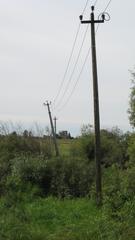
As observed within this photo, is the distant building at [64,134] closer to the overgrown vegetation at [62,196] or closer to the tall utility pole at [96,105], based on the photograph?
the overgrown vegetation at [62,196]

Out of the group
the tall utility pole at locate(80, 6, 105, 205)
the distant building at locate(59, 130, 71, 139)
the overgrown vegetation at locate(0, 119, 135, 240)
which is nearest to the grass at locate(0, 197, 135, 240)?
the overgrown vegetation at locate(0, 119, 135, 240)

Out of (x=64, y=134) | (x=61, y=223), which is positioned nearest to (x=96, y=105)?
(x=61, y=223)

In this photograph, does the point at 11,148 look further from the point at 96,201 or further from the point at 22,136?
the point at 96,201

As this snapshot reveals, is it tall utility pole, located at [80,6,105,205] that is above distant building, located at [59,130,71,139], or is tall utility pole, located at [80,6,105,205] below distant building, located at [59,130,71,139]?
below

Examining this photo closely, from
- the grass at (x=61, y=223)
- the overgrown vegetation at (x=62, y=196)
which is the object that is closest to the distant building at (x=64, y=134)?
the overgrown vegetation at (x=62, y=196)

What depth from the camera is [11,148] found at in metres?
45.6

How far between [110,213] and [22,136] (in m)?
34.4

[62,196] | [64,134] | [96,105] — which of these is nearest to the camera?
[96,105]

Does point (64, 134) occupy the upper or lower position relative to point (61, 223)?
upper

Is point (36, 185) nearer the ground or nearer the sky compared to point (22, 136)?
nearer the ground

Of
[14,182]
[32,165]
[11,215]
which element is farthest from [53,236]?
[32,165]

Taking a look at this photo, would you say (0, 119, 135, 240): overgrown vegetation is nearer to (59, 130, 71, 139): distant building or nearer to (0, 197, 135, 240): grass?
(0, 197, 135, 240): grass

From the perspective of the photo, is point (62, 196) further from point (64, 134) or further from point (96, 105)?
point (64, 134)

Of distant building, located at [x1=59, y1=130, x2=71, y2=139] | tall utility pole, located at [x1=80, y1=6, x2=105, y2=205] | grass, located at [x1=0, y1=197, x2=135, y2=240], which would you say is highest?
distant building, located at [x1=59, y1=130, x2=71, y2=139]
